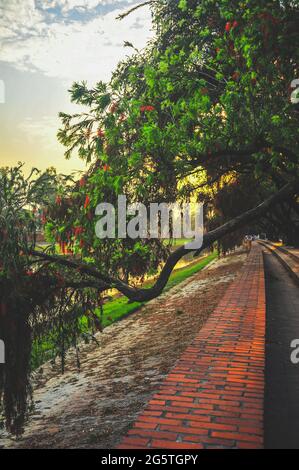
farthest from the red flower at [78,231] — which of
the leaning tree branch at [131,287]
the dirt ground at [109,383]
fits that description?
the dirt ground at [109,383]

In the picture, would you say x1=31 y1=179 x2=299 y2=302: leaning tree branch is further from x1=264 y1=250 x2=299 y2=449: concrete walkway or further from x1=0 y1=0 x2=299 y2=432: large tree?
x1=264 y1=250 x2=299 y2=449: concrete walkway

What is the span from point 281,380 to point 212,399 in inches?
74.5

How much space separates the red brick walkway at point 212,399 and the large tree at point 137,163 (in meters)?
1.03

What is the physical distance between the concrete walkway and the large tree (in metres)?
1.75

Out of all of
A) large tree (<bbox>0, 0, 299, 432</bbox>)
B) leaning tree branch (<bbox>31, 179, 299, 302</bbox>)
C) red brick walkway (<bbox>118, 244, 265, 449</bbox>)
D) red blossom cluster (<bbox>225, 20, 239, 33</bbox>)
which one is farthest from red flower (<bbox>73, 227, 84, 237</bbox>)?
red blossom cluster (<bbox>225, 20, 239, 33</bbox>)

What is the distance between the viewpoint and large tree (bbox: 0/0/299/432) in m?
4.11

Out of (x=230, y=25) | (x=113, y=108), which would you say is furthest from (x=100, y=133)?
(x=230, y=25)

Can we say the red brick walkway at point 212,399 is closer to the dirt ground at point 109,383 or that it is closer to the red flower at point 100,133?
the dirt ground at point 109,383

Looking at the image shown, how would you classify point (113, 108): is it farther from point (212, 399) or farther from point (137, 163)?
point (212, 399)

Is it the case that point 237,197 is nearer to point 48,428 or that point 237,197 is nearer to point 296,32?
point 296,32

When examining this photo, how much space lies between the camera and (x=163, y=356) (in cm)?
652

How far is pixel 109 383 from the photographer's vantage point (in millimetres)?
5719

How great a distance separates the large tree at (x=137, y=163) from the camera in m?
4.11
